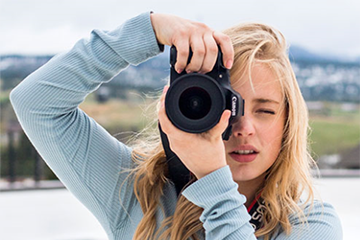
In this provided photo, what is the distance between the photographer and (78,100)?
70 cm

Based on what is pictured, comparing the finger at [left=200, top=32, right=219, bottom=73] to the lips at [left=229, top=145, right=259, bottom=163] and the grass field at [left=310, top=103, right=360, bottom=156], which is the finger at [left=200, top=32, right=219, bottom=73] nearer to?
the lips at [left=229, top=145, right=259, bottom=163]

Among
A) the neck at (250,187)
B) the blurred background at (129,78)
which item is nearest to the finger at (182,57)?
the neck at (250,187)

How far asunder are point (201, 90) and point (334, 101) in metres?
2.39

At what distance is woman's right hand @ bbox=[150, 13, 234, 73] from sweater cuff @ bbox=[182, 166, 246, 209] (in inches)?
5.6

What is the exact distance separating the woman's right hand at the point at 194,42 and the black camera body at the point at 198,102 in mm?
19

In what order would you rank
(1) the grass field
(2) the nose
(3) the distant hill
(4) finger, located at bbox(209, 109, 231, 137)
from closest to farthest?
(4) finger, located at bbox(209, 109, 231, 137) → (2) the nose → (3) the distant hill → (1) the grass field

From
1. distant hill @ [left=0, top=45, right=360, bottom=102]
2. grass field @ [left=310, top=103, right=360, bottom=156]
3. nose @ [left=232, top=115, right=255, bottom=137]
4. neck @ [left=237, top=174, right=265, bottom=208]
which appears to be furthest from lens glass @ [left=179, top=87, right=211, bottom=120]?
grass field @ [left=310, top=103, right=360, bottom=156]

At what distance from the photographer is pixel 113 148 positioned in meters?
0.76

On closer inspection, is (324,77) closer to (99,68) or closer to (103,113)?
(103,113)

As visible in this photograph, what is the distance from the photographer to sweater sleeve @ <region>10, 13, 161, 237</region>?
68 cm

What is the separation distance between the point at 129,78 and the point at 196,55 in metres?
2.02

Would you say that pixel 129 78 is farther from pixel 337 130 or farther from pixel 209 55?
pixel 209 55

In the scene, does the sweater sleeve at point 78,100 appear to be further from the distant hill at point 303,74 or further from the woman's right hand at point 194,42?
the distant hill at point 303,74

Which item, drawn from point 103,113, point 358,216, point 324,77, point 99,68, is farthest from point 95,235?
point 324,77
